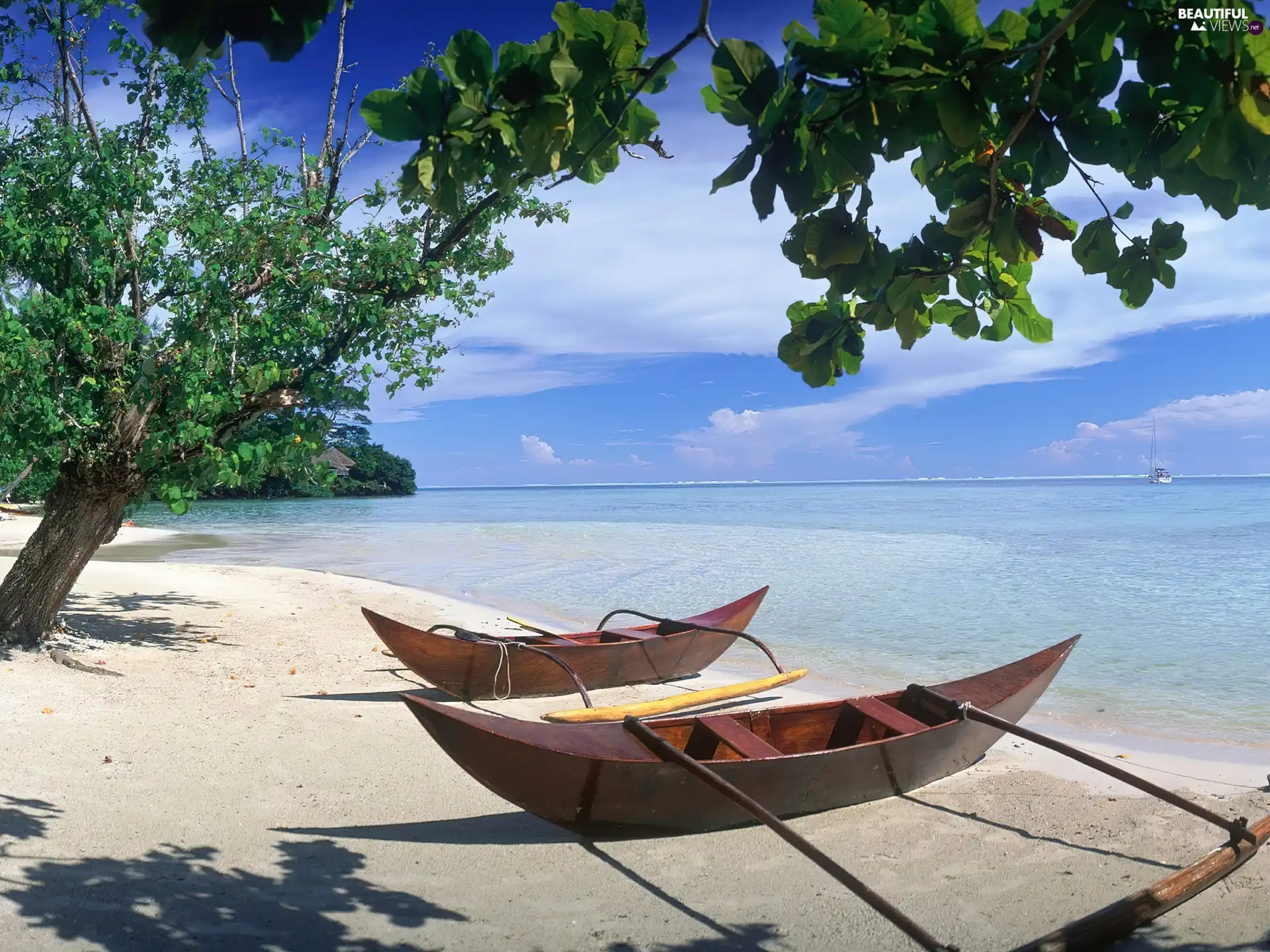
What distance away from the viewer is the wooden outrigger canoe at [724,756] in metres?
4.47

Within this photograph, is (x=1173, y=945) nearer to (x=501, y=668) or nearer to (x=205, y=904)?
(x=205, y=904)

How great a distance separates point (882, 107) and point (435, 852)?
4120 millimetres

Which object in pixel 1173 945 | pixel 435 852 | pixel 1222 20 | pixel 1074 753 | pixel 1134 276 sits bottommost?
pixel 435 852

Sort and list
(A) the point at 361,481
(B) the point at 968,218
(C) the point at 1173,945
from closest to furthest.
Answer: (B) the point at 968,218 → (C) the point at 1173,945 → (A) the point at 361,481

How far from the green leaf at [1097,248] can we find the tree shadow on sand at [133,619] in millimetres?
9076

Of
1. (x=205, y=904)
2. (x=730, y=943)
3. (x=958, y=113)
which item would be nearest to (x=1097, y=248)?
(x=958, y=113)

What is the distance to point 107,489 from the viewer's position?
8172 mm

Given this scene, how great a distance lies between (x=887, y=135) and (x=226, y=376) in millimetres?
7182

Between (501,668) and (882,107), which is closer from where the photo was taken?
(882,107)

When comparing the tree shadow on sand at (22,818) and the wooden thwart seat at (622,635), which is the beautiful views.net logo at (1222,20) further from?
the wooden thwart seat at (622,635)

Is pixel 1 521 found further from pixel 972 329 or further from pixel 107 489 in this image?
pixel 972 329

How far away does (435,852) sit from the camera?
4.77 meters

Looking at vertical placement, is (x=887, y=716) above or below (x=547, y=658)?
above

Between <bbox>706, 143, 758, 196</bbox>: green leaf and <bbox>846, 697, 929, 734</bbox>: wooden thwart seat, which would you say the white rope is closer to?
<bbox>846, 697, 929, 734</bbox>: wooden thwart seat
